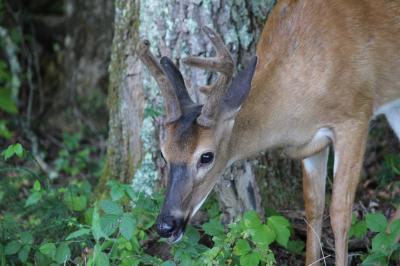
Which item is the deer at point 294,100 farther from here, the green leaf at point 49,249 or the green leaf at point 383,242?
the green leaf at point 49,249

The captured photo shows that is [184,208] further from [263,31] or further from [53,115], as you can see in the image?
[53,115]

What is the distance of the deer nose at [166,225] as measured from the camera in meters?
4.90

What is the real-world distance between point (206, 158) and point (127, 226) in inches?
27.4

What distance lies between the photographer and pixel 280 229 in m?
5.11

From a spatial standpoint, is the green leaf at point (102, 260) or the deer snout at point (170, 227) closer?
the green leaf at point (102, 260)

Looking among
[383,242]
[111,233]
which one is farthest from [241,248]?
[383,242]

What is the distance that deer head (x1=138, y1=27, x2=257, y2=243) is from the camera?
5016 millimetres

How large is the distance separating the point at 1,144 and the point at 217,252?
4.83 m

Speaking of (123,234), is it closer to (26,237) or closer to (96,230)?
(96,230)

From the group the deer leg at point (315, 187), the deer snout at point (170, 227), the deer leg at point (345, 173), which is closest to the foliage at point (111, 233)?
the deer snout at point (170, 227)

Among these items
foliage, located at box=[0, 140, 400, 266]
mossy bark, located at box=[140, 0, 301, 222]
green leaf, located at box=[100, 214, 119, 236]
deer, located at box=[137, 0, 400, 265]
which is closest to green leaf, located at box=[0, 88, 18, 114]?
foliage, located at box=[0, 140, 400, 266]

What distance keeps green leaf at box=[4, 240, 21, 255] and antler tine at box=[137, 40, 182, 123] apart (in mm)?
1329

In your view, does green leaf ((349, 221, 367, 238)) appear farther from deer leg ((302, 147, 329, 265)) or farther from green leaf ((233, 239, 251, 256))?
green leaf ((233, 239, 251, 256))

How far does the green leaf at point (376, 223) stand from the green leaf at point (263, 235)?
61cm
